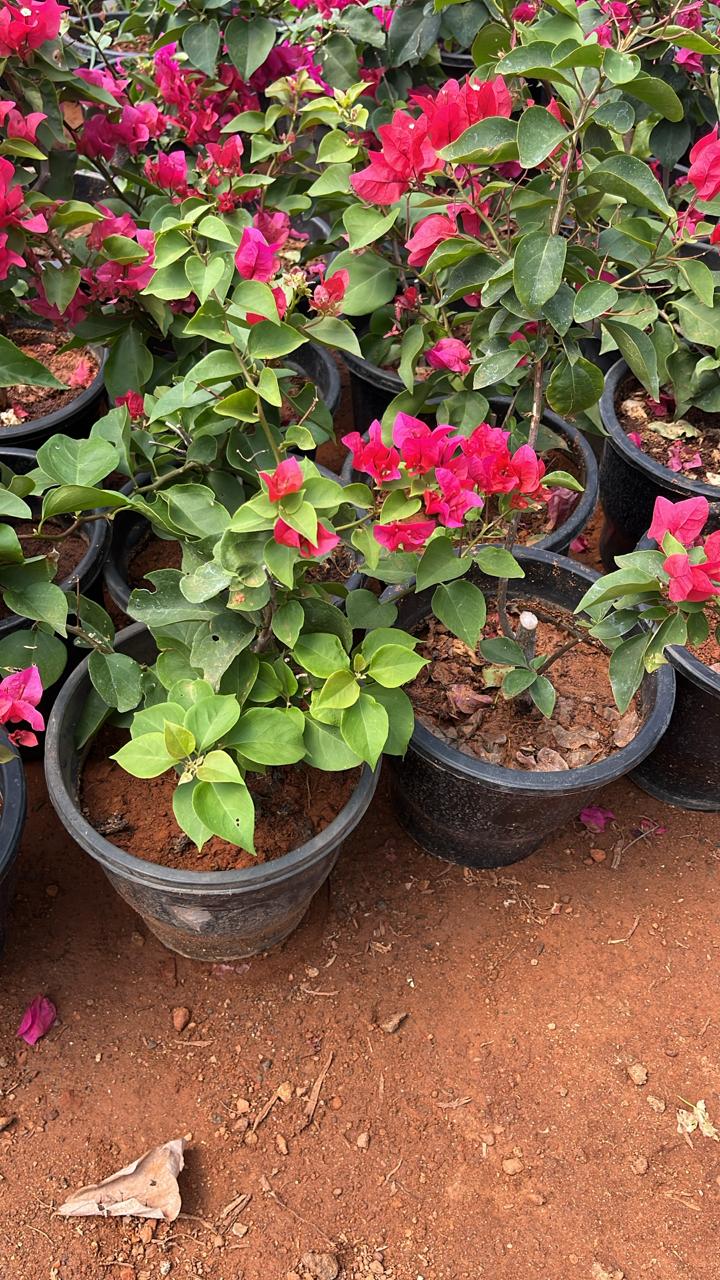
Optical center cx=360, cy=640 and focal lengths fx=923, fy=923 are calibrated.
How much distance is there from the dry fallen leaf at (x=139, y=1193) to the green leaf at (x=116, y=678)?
2.20 feet

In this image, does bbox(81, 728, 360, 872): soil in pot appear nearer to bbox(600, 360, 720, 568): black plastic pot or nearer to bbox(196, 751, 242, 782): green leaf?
bbox(196, 751, 242, 782): green leaf

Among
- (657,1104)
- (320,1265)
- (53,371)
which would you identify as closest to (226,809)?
(320,1265)

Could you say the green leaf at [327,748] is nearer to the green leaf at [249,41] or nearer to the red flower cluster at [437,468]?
the red flower cluster at [437,468]

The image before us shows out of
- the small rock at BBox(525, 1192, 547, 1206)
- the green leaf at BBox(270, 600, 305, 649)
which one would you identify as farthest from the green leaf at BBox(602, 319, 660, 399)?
the small rock at BBox(525, 1192, 547, 1206)

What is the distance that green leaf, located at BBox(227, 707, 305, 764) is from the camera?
3.78ft

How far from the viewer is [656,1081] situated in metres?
1.52

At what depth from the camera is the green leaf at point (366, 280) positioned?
1606mm

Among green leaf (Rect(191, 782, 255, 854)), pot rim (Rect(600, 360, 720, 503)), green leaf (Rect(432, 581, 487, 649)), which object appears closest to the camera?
green leaf (Rect(191, 782, 255, 854))

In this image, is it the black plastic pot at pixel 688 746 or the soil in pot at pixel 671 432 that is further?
the soil in pot at pixel 671 432

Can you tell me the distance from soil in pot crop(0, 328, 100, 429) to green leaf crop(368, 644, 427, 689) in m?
1.22

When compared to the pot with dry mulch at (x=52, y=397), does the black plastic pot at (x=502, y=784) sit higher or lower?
lower

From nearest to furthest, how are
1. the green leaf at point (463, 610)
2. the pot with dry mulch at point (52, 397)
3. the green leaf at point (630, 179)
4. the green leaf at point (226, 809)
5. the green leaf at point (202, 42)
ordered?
the green leaf at point (226, 809)
the green leaf at point (630, 179)
the green leaf at point (463, 610)
the green leaf at point (202, 42)
the pot with dry mulch at point (52, 397)

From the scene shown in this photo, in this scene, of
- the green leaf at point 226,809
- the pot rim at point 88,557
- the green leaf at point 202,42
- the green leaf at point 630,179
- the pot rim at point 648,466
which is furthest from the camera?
the pot rim at point 648,466

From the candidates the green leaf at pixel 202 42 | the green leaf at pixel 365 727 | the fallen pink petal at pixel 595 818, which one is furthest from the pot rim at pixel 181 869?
the green leaf at pixel 202 42
